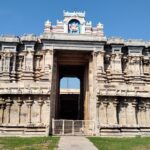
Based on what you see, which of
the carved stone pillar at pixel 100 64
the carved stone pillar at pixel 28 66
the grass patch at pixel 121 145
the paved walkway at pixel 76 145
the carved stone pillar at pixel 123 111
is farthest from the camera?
the carved stone pillar at pixel 28 66

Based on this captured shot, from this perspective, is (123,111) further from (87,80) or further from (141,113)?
(87,80)

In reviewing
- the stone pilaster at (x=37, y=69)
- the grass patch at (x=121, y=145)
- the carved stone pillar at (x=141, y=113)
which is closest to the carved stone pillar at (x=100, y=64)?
the carved stone pillar at (x=141, y=113)

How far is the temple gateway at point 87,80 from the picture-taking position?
104 ft

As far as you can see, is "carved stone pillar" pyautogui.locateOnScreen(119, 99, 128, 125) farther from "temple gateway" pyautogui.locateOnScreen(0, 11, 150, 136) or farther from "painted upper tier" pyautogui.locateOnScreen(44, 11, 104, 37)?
"painted upper tier" pyautogui.locateOnScreen(44, 11, 104, 37)

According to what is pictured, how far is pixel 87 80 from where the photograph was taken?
38531 millimetres

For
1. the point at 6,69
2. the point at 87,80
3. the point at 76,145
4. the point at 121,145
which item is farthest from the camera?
the point at 87,80

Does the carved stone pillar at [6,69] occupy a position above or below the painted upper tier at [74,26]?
below

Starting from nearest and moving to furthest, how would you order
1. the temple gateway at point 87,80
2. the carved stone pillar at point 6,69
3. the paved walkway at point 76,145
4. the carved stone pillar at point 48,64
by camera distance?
the paved walkway at point 76,145 → the temple gateway at point 87,80 → the carved stone pillar at point 48,64 → the carved stone pillar at point 6,69

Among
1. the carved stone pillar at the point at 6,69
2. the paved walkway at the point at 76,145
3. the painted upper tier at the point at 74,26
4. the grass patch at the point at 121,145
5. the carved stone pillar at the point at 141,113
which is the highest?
the painted upper tier at the point at 74,26

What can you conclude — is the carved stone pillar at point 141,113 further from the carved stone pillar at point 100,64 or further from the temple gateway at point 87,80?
the carved stone pillar at point 100,64

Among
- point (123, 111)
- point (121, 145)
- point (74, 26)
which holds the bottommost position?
point (121, 145)

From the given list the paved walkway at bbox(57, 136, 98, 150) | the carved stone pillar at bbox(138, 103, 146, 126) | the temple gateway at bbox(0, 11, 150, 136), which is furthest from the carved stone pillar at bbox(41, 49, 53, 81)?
the paved walkway at bbox(57, 136, 98, 150)

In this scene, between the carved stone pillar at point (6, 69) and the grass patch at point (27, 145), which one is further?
the carved stone pillar at point (6, 69)

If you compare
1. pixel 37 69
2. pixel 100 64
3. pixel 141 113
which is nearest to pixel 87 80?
pixel 100 64
